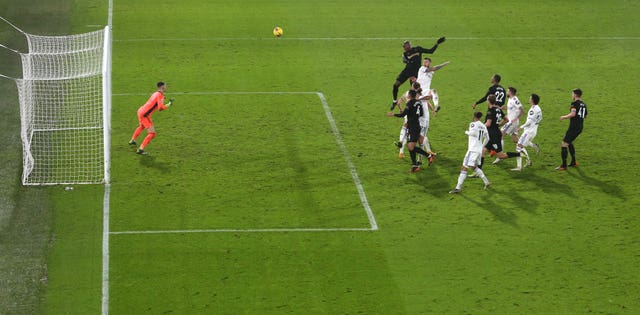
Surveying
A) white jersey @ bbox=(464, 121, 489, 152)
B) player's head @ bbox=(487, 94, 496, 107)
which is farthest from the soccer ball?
white jersey @ bbox=(464, 121, 489, 152)

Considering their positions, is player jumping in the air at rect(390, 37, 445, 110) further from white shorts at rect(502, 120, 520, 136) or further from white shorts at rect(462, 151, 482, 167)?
white shorts at rect(462, 151, 482, 167)

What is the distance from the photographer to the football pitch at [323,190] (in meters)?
18.7

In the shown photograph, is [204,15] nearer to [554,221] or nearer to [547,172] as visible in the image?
[547,172]

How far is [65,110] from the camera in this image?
1108 inches

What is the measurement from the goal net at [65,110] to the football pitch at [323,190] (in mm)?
512

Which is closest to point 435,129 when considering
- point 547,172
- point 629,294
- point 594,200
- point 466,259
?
point 547,172

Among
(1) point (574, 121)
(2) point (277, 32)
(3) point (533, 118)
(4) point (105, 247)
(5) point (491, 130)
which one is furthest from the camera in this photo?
(2) point (277, 32)

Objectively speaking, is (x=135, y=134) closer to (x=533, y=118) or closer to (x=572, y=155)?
(x=533, y=118)

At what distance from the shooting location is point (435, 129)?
27703 mm

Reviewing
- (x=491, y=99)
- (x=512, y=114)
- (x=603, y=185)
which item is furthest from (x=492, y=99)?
(x=603, y=185)

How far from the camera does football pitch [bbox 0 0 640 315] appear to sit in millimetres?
18656

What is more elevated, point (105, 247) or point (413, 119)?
point (413, 119)

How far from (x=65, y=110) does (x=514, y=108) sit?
1162 centimetres

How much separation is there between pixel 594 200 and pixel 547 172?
191cm
